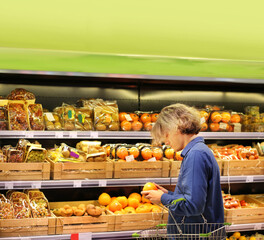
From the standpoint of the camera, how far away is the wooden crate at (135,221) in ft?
10.8

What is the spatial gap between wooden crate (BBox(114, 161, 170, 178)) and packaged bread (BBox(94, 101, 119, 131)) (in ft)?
1.22

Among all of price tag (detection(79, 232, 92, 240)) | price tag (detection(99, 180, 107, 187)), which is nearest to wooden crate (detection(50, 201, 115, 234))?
price tag (detection(79, 232, 92, 240))

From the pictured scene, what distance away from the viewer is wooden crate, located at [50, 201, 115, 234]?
3150 millimetres

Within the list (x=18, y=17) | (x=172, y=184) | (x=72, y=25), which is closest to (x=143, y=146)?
(x=172, y=184)

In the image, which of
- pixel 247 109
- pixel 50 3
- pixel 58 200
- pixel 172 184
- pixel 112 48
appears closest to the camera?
pixel 50 3

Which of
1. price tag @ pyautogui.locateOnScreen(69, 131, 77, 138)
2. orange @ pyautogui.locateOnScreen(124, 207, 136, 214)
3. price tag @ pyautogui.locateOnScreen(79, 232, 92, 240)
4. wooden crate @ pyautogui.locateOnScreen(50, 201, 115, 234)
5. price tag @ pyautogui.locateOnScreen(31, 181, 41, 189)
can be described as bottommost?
price tag @ pyautogui.locateOnScreen(79, 232, 92, 240)

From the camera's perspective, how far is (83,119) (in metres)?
3.59

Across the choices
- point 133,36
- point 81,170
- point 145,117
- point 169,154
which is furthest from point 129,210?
point 133,36

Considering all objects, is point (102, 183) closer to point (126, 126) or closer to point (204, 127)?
point (126, 126)

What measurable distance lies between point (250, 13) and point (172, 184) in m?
1.84

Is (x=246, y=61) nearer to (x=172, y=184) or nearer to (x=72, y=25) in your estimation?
(x=172, y=184)

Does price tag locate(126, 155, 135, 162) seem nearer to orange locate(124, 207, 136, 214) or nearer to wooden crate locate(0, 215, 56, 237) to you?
orange locate(124, 207, 136, 214)

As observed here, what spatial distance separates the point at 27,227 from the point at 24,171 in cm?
46

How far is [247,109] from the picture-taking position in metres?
4.28
